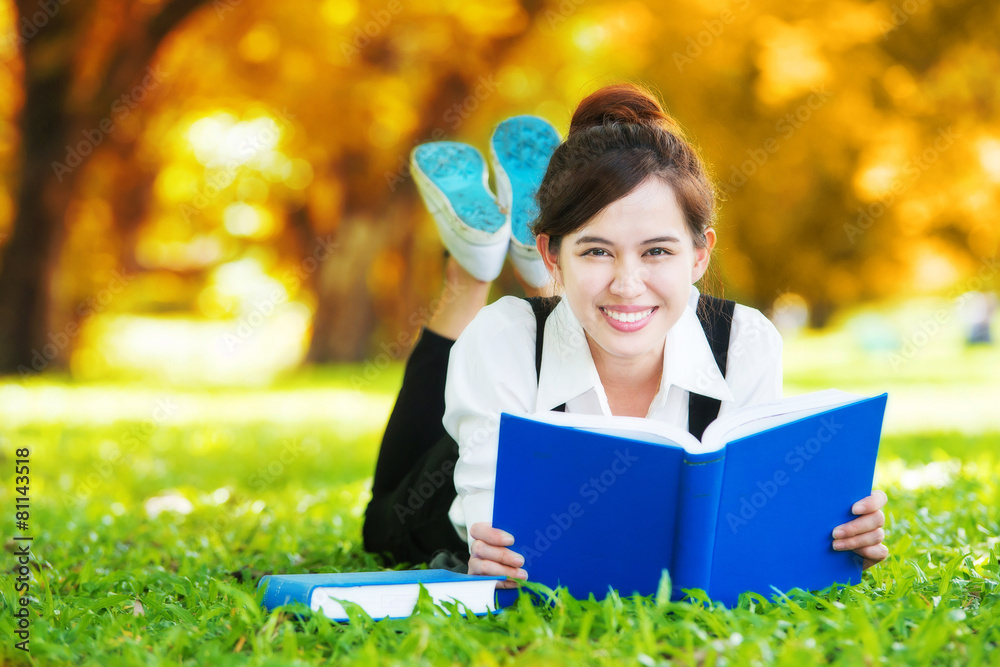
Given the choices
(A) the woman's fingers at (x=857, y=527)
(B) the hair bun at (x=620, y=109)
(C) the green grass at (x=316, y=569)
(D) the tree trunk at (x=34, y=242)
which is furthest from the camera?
(D) the tree trunk at (x=34, y=242)

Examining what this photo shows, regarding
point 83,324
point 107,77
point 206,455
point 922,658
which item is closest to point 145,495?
point 206,455

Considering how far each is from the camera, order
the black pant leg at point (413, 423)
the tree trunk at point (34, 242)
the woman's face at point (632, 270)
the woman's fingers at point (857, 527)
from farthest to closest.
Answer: the tree trunk at point (34, 242), the black pant leg at point (413, 423), the woman's face at point (632, 270), the woman's fingers at point (857, 527)

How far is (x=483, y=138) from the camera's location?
43.3 ft

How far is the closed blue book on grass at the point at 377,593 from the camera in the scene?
6.79 ft

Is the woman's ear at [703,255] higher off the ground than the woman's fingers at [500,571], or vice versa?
the woman's ear at [703,255]

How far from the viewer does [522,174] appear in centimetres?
347

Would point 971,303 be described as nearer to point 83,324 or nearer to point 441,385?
point 83,324

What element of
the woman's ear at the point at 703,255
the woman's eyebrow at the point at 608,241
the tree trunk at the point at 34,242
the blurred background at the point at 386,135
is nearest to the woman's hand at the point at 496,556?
the woman's eyebrow at the point at 608,241

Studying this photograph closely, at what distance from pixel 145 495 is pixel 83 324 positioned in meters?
8.91

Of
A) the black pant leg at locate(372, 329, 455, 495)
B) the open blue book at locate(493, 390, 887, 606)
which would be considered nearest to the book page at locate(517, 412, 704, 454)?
the open blue book at locate(493, 390, 887, 606)

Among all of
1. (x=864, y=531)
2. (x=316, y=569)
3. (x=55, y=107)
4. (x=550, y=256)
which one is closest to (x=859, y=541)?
(x=864, y=531)

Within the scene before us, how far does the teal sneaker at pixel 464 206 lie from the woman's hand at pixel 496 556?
1327 millimetres

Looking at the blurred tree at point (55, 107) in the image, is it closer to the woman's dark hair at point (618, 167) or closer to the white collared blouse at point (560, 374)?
the woman's dark hair at point (618, 167)

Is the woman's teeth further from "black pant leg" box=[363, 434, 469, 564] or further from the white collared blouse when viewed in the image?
"black pant leg" box=[363, 434, 469, 564]
